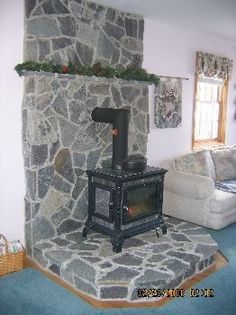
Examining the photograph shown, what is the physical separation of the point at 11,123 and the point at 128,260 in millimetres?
1787

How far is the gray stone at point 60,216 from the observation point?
3.92 meters

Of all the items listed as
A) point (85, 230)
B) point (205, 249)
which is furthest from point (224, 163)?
point (85, 230)

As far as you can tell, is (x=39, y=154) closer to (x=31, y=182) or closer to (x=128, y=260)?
(x=31, y=182)

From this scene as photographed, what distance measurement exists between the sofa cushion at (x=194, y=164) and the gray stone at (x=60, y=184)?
1.84 m

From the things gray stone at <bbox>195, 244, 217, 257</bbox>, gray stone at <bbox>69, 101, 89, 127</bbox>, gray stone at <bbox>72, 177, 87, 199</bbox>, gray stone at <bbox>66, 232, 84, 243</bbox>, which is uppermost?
gray stone at <bbox>69, 101, 89, 127</bbox>

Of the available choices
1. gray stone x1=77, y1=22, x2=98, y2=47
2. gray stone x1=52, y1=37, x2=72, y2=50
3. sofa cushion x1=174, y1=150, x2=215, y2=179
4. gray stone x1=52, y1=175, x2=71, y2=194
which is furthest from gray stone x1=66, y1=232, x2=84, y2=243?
gray stone x1=77, y1=22, x2=98, y2=47

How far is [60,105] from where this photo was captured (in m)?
3.82

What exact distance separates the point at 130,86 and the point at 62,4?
1266mm

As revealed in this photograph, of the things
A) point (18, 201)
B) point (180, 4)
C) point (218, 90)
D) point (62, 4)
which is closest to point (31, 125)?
point (18, 201)

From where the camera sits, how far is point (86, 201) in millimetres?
4191

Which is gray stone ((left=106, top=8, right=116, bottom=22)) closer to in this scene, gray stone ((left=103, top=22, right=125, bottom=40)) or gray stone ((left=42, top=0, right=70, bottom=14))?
gray stone ((left=103, top=22, right=125, bottom=40))

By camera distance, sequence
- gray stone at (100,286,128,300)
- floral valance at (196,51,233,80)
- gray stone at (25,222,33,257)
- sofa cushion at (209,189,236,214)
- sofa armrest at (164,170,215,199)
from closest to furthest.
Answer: gray stone at (100,286,128,300)
gray stone at (25,222,33,257)
sofa cushion at (209,189,236,214)
sofa armrest at (164,170,215,199)
floral valance at (196,51,233,80)

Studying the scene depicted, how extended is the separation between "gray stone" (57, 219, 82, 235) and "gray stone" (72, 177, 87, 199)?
0.97 feet

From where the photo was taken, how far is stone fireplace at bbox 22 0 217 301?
332 centimetres
